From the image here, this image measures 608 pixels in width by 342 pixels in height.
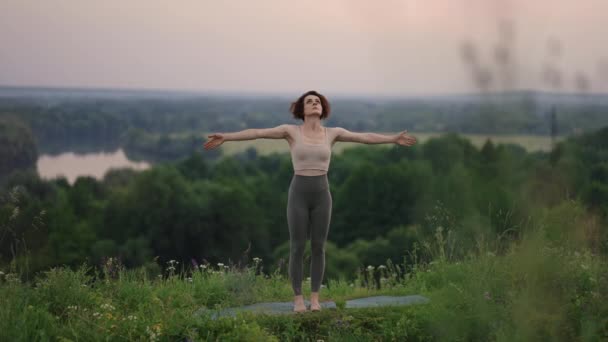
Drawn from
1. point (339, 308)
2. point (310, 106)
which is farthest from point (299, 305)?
point (310, 106)

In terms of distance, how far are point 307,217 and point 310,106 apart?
40.7 inches

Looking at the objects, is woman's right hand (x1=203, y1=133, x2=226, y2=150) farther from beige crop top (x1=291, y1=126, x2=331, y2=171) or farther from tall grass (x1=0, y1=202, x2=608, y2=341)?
tall grass (x1=0, y1=202, x2=608, y2=341)

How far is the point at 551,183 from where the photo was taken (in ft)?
11.4

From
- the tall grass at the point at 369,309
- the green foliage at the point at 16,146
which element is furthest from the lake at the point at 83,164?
the tall grass at the point at 369,309

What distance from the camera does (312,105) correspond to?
6891mm

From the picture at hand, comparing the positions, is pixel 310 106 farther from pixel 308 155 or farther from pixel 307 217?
pixel 307 217

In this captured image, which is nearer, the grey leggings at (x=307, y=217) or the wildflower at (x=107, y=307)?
the wildflower at (x=107, y=307)

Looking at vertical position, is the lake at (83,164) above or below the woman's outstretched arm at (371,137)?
below

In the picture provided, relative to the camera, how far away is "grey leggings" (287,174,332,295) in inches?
269

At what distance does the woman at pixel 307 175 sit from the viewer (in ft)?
22.4

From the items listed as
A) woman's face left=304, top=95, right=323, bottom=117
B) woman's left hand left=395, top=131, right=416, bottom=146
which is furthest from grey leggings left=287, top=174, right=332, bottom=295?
woman's left hand left=395, top=131, right=416, bottom=146

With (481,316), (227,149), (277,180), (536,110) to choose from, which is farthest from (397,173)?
(536,110)

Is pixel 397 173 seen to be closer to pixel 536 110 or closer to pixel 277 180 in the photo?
pixel 277 180

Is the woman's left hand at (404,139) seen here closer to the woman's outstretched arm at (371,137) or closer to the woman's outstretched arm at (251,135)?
the woman's outstretched arm at (371,137)
